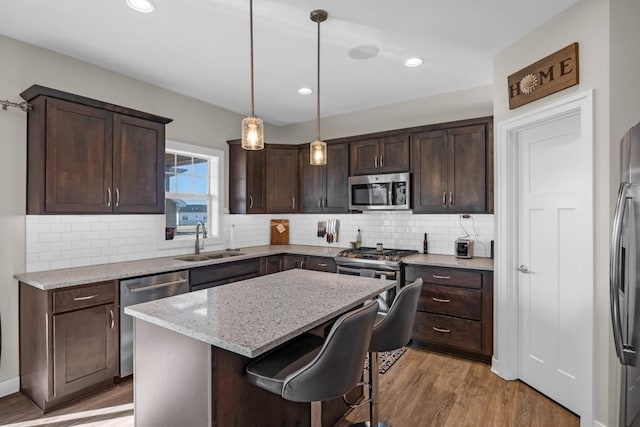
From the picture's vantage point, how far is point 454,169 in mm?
3551

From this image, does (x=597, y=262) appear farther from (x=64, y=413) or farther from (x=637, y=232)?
(x=64, y=413)

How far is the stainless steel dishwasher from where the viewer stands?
276cm

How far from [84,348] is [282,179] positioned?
2.90 meters

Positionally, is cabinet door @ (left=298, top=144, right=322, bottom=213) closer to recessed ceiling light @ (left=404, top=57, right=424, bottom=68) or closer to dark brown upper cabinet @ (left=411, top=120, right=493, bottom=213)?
dark brown upper cabinet @ (left=411, top=120, right=493, bottom=213)

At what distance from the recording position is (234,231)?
179 inches

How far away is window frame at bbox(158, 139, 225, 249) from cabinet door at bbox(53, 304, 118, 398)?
3.81 ft

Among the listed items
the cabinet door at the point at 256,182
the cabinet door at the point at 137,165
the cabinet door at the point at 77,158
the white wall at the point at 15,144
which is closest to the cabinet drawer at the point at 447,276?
the cabinet door at the point at 256,182

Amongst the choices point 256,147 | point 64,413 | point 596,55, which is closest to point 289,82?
point 256,147

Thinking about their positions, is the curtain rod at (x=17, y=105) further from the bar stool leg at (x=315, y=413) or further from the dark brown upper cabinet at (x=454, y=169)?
the dark brown upper cabinet at (x=454, y=169)

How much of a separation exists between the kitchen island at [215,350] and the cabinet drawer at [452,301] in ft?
5.36

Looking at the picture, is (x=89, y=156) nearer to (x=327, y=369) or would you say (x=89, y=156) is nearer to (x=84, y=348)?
(x=84, y=348)

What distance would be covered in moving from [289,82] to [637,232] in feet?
10.4

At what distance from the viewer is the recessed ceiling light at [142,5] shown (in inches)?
88.0

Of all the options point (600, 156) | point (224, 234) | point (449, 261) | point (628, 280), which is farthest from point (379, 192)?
point (628, 280)
